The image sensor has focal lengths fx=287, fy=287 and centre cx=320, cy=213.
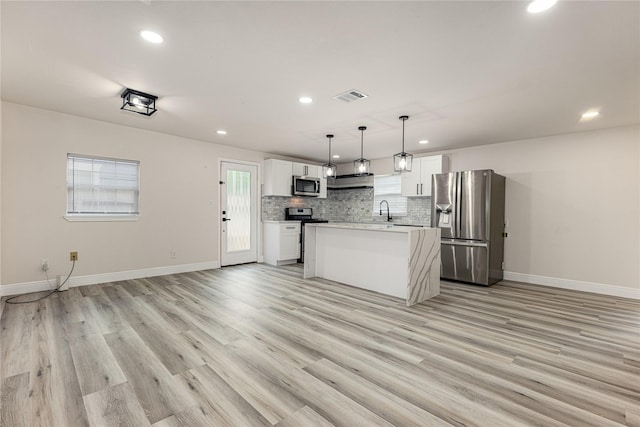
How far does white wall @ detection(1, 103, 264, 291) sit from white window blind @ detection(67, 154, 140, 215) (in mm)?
122

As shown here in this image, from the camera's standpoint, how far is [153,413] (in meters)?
1.64

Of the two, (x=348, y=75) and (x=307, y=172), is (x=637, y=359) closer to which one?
(x=348, y=75)

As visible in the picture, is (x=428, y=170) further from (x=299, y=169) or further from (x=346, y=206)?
(x=299, y=169)

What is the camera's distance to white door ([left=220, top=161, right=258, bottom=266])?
5746 mm

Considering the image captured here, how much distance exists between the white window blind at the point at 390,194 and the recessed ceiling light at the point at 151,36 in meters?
5.10

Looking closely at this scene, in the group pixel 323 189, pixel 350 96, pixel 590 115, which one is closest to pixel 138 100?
pixel 350 96

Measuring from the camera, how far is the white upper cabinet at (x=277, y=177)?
20.2ft

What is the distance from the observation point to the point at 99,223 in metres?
4.34

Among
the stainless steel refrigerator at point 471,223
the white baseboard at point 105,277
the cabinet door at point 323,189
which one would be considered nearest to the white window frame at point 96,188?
the white baseboard at point 105,277

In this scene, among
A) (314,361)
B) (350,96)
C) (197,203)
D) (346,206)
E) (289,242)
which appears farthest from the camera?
(346,206)

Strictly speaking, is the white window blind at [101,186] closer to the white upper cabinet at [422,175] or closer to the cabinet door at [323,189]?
the cabinet door at [323,189]

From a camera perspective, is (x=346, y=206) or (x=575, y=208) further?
(x=346, y=206)

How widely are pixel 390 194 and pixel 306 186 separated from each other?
6.41 ft

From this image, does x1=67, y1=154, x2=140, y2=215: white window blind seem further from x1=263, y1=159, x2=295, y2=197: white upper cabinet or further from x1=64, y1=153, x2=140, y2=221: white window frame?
x1=263, y1=159, x2=295, y2=197: white upper cabinet
